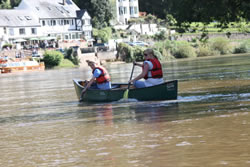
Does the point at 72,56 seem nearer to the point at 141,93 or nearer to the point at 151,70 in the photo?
the point at 141,93

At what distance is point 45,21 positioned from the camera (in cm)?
9200

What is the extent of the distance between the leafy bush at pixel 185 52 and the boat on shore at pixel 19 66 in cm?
2087

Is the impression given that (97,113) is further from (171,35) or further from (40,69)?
(171,35)

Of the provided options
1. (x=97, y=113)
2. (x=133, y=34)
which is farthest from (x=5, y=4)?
(x=97, y=113)

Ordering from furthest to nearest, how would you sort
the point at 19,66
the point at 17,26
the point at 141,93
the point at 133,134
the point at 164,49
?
the point at 17,26
the point at 164,49
the point at 19,66
the point at 141,93
the point at 133,134

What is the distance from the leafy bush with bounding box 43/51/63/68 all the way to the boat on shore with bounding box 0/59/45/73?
7.61ft

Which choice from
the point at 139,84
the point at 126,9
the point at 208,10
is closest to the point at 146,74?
the point at 139,84

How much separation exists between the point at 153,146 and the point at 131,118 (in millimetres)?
4188

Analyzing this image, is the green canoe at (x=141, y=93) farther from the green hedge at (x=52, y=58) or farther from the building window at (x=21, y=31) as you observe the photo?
the building window at (x=21, y=31)

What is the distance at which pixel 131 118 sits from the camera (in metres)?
14.5

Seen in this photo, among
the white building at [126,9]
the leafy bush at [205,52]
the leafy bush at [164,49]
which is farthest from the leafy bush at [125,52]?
the white building at [126,9]

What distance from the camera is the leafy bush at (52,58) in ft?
211

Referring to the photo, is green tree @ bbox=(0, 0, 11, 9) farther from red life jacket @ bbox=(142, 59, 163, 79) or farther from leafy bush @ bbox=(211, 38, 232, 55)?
red life jacket @ bbox=(142, 59, 163, 79)

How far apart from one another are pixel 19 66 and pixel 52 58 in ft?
15.0
